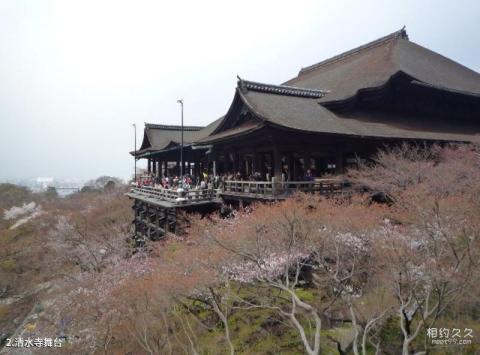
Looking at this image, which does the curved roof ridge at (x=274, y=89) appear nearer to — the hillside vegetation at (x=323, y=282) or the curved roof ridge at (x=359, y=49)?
the hillside vegetation at (x=323, y=282)

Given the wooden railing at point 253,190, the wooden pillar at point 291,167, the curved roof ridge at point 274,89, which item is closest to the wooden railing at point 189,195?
the wooden railing at point 253,190

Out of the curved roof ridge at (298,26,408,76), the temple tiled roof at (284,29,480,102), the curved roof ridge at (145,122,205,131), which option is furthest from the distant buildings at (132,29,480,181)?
the curved roof ridge at (145,122,205,131)

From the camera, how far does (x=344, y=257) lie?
31.9 ft

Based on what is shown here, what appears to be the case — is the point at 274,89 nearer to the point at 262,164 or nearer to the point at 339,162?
the point at 262,164

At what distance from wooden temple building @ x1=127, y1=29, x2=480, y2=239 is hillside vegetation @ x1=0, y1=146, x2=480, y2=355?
7.15 feet

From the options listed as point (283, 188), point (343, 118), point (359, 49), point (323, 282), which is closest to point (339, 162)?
point (343, 118)

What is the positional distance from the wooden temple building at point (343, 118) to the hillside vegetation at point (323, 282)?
2.18m

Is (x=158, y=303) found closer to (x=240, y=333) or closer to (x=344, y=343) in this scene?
(x=240, y=333)

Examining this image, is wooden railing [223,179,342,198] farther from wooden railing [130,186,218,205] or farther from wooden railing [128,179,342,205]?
wooden railing [130,186,218,205]

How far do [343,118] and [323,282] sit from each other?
9026mm

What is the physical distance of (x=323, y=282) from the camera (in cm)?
Result: 1012

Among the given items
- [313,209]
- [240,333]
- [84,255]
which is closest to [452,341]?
[313,209]

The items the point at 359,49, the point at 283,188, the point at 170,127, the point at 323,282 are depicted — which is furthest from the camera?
the point at 170,127

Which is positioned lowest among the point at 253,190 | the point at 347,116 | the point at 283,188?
the point at 253,190
